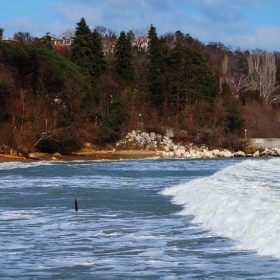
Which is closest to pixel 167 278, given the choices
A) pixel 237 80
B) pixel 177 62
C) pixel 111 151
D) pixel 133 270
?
pixel 133 270

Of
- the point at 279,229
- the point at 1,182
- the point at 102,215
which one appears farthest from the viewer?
the point at 1,182

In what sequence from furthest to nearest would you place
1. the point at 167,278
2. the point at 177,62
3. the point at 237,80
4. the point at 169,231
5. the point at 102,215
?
the point at 237,80 → the point at 177,62 → the point at 102,215 → the point at 169,231 → the point at 167,278

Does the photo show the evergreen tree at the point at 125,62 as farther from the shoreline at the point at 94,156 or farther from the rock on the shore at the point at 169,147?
the shoreline at the point at 94,156

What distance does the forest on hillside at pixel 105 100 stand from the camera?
49125 mm

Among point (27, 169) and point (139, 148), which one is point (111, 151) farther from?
point (27, 169)

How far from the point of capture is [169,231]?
41.1 ft

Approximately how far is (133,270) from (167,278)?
0.73 meters

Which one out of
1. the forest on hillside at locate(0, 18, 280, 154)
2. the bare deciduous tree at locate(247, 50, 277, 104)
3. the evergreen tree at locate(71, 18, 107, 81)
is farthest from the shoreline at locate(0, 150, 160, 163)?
the bare deciduous tree at locate(247, 50, 277, 104)

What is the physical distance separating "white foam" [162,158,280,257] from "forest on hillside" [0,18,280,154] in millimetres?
26784

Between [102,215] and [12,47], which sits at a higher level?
[12,47]

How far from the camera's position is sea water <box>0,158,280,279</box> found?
909 cm

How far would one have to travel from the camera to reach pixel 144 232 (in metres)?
12.5

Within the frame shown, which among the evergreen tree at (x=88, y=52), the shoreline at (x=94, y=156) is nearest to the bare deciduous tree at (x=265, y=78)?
the evergreen tree at (x=88, y=52)

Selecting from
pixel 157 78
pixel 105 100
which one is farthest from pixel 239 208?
pixel 157 78
